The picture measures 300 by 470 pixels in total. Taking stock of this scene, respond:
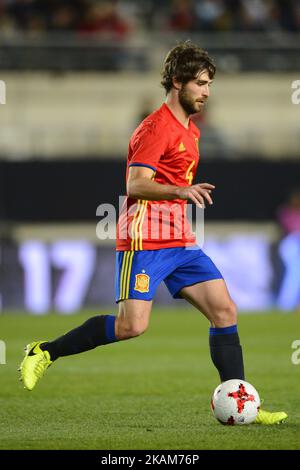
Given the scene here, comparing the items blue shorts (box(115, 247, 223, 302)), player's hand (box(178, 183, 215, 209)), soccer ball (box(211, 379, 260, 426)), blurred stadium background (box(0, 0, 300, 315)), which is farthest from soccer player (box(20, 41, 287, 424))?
blurred stadium background (box(0, 0, 300, 315))

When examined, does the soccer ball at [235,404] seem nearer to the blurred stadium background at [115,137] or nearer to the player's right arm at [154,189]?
the player's right arm at [154,189]

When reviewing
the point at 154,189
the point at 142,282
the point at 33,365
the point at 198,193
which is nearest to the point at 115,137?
the point at 33,365

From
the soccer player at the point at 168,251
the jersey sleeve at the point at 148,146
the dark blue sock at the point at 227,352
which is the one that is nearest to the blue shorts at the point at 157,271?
the soccer player at the point at 168,251

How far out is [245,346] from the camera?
1129cm

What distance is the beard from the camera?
659 cm

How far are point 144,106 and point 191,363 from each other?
22.7 ft

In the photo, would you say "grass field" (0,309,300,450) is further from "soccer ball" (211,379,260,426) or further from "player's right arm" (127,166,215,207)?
"player's right arm" (127,166,215,207)

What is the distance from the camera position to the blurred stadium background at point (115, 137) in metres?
15.4

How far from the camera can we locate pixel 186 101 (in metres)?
6.60

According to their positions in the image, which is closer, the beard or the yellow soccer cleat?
the yellow soccer cleat

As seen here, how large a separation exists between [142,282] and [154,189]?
1.90 ft

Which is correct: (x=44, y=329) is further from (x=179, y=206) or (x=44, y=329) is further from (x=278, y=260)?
(x=179, y=206)

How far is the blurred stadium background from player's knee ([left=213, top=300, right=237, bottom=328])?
28.3 feet

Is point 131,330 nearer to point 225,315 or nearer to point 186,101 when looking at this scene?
point 225,315
